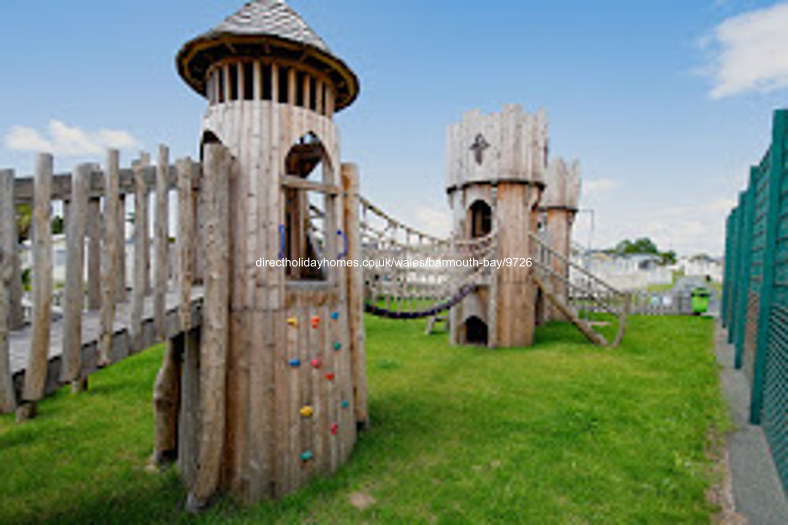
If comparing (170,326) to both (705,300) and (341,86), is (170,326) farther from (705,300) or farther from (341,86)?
(705,300)

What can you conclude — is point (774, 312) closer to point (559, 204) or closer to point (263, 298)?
point (263, 298)

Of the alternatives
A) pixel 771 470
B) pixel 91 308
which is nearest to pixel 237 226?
pixel 91 308

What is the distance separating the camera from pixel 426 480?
158 inches

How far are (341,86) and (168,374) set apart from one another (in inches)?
140

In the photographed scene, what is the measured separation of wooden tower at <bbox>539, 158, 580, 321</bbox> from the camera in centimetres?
1479

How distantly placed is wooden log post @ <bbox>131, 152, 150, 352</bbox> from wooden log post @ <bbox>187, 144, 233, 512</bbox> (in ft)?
1.72

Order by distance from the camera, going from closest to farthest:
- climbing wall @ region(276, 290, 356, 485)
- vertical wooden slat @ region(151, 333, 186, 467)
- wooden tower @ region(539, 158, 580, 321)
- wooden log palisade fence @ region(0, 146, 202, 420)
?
wooden log palisade fence @ region(0, 146, 202, 420) → climbing wall @ region(276, 290, 356, 485) → vertical wooden slat @ region(151, 333, 186, 467) → wooden tower @ region(539, 158, 580, 321)

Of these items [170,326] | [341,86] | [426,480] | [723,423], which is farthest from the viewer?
[723,423]

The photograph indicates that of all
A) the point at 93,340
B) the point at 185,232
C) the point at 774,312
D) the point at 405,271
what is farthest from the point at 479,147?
the point at 93,340

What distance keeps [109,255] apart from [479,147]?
27.9 feet

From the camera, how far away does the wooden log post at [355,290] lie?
4.79m

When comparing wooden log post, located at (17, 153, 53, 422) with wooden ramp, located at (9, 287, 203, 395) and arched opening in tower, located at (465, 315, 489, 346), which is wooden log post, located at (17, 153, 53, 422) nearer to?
wooden ramp, located at (9, 287, 203, 395)

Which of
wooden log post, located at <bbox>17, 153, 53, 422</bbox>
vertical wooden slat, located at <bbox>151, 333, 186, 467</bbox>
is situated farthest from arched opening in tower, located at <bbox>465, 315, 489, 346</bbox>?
wooden log post, located at <bbox>17, 153, 53, 422</bbox>

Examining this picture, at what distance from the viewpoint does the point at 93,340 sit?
2746 mm
